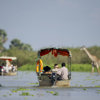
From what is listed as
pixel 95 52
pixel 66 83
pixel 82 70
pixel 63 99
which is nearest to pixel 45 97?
pixel 63 99

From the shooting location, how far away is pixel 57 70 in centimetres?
2375

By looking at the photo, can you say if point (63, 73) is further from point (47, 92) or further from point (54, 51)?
point (47, 92)

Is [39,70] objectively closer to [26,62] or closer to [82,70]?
[82,70]

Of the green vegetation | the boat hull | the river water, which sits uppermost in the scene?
the green vegetation

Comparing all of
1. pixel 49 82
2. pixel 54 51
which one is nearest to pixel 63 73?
pixel 49 82

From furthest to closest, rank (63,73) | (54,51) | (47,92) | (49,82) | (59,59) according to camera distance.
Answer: (59,59), (54,51), (49,82), (63,73), (47,92)

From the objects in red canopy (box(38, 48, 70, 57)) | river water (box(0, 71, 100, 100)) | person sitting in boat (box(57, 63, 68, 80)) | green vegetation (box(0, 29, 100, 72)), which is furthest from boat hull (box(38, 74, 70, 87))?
green vegetation (box(0, 29, 100, 72))

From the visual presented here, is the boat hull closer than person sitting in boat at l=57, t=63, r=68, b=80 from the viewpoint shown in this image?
No

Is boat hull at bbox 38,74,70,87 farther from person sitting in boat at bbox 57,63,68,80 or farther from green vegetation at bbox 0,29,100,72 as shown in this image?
green vegetation at bbox 0,29,100,72

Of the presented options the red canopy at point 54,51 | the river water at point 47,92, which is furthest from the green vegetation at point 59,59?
the river water at point 47,92

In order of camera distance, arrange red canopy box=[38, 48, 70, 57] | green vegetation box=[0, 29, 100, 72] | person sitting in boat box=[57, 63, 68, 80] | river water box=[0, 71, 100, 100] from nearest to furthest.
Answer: river water box=[0, 71, 100, 100] → person sitting in boat box=[57, 63, 68, 80] → red canopy box=[38, 48, 70, 57] → green vegetation box=[0, 29, 100, 72]

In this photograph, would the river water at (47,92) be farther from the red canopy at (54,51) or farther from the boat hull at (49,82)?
the red canopy at (54,51)

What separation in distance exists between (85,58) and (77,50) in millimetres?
8403

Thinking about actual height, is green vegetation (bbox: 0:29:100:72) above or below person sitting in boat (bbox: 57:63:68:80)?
above
